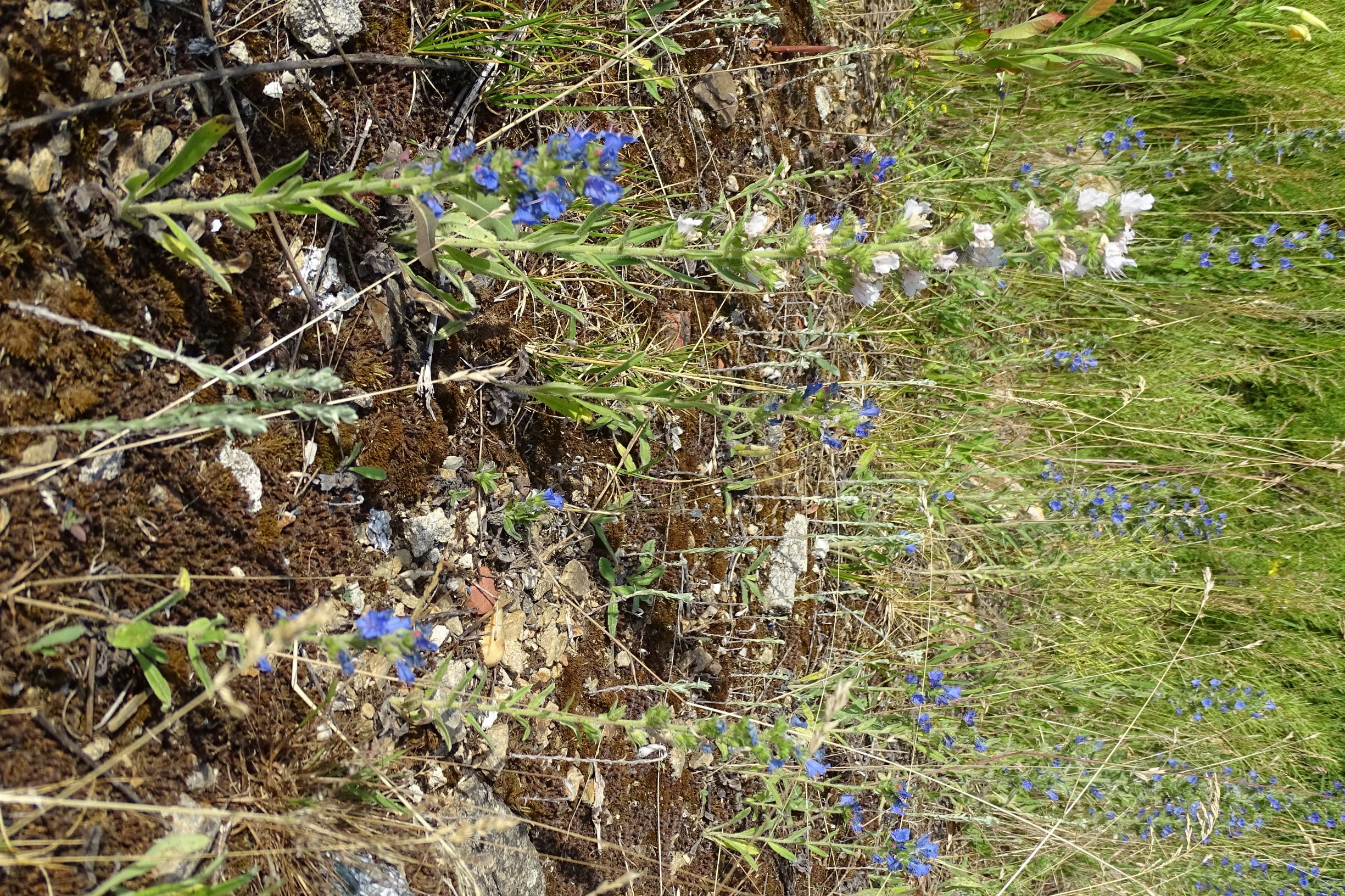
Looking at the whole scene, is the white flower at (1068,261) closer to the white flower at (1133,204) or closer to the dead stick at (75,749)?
the white flower at (1133,204)

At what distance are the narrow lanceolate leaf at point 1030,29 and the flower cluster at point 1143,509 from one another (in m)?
1.82

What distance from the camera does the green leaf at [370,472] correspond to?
197cm

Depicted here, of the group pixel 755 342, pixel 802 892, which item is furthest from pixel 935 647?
pixel 755 342

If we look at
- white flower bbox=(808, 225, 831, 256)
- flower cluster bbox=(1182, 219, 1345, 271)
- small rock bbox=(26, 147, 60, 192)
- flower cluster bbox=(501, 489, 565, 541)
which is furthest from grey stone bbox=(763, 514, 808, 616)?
flower cluster bbox=(1182, 219, 1345, 271)

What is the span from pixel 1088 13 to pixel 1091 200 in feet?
7.30

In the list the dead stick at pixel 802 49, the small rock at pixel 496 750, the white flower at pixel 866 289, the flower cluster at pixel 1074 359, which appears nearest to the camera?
the white flower at pixel 866 289

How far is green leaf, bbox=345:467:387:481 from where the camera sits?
1969 mm

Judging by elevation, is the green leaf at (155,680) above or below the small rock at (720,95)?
below

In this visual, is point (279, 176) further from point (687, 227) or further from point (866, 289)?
point (866, 289)

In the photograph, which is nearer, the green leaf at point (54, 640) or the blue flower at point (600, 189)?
the green leaf at point (54, 640)

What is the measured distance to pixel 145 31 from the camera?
1692 mm

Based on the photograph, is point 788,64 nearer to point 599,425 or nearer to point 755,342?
point 755,342

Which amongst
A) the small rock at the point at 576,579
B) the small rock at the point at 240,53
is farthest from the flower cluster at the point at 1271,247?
the small rock at the point at 240,53

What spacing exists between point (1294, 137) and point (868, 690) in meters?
3.44
